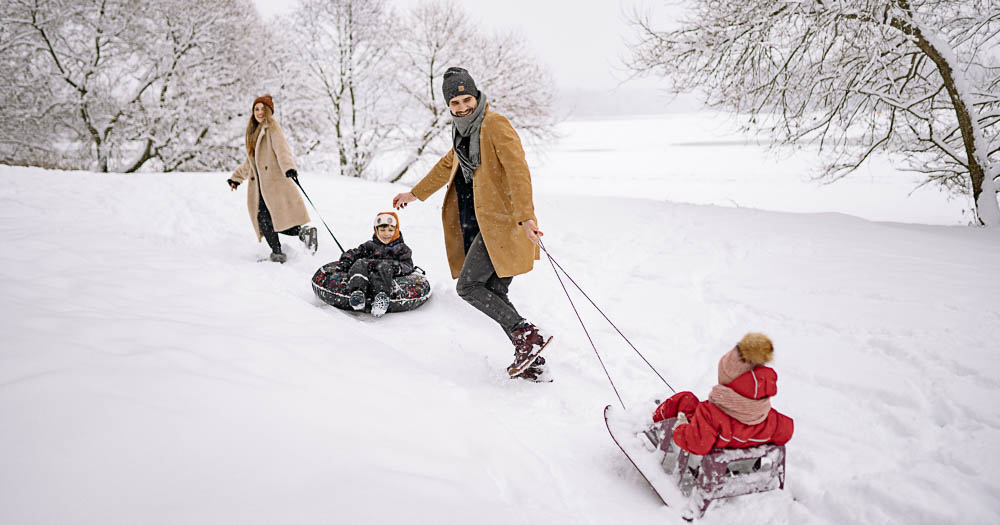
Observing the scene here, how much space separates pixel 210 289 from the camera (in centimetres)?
366

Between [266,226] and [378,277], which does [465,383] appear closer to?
[378,277]

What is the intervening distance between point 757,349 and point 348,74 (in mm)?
17971

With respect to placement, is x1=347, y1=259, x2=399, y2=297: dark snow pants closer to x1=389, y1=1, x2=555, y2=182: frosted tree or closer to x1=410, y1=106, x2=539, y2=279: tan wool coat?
x1=410, y1=106, x2=539, y2=279: tan wool coat

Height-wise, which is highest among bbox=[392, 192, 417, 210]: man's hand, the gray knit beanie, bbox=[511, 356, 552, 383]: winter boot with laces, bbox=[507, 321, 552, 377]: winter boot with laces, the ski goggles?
the gray knit beanie

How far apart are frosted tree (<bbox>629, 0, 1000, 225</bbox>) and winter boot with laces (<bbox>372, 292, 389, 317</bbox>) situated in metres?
6.46

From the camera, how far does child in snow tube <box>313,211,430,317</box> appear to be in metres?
4.43

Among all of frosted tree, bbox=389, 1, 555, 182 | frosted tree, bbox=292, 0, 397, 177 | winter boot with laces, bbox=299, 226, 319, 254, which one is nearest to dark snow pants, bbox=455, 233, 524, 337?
winter boot with laces, bbox=299, 226, 319, 254

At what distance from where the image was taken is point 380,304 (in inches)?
171

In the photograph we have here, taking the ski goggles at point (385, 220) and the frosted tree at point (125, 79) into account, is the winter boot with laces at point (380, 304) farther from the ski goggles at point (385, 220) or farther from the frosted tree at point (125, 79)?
the frosted tree at point (125, 79)

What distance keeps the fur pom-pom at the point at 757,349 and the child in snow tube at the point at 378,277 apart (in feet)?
10.2

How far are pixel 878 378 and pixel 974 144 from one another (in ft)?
21.1

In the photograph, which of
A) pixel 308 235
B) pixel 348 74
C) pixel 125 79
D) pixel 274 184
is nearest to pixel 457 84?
pixel 274 184

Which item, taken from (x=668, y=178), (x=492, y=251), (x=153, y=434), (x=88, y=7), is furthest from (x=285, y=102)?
(x=153, y=434)

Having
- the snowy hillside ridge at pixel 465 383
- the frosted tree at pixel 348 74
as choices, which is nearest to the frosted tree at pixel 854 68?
the snowy hillside ridge at pixel 465 383
